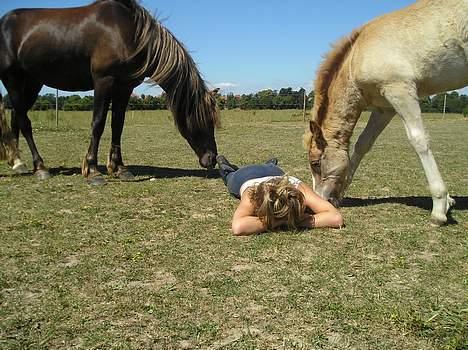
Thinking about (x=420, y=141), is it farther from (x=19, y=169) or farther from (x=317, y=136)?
(x=19, y=169)

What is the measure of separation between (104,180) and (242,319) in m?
4.45

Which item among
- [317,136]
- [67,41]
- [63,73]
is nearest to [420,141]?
[317,136]

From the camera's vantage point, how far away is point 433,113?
3481cm

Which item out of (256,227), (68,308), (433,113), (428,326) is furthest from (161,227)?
(433,113)

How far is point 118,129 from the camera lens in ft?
23.6

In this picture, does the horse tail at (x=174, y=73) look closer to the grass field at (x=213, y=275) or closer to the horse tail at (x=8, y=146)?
the grass field at (x=213, y=275)

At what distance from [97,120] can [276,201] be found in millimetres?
3627

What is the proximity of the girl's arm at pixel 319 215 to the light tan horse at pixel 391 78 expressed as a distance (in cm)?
80

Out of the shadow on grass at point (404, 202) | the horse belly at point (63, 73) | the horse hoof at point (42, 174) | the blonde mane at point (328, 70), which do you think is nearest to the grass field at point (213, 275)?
the shadow on grass at point (404, 202)

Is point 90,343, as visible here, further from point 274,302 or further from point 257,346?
point 274,302

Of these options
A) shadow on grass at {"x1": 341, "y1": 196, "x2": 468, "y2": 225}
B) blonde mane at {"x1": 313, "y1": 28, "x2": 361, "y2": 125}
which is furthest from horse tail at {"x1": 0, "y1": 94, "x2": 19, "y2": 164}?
shadow on grass at {"x1": 341, "y1": 196, "x2": 468, "y2": 225}

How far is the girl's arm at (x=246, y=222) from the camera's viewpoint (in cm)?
418

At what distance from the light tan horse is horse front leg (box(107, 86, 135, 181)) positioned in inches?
118

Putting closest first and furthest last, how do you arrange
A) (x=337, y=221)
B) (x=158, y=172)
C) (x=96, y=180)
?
(x=337, y=221)
(x=96, y=180)
(x=158, y=172)
